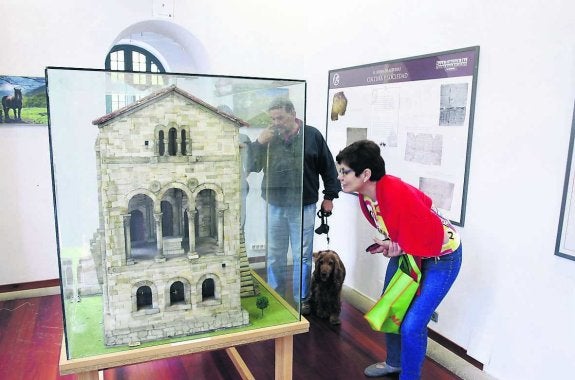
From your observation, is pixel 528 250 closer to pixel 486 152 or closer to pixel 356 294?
pixel 486 152

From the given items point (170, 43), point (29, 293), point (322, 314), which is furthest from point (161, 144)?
point (170, 43)

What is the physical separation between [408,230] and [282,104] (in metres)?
0.86

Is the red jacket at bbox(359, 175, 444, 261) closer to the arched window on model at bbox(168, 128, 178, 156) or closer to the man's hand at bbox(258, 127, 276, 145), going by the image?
the man's hand at bbox(258, 127, 276, 145)

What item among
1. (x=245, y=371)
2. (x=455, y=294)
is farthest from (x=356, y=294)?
(x=245, y=371)

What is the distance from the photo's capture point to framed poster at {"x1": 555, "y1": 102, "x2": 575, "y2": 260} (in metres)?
2.24

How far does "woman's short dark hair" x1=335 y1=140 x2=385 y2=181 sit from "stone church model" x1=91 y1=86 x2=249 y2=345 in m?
0.61

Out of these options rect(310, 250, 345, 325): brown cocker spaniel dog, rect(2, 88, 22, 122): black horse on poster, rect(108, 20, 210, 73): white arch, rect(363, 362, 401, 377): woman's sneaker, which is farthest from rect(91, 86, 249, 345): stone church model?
rect(108, 20, 210, 73): white arch

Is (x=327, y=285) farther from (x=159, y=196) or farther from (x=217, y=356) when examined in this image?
(x=159, y=196)

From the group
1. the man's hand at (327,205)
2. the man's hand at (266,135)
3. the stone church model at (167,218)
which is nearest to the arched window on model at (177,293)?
the stone church model at (167,218)

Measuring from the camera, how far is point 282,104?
201 cm

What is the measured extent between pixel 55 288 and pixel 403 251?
10.2 ft

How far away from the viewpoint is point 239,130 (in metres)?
1.91

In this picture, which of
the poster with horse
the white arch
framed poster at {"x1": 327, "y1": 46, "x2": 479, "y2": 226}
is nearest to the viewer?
framed poster at {"x1": 327, "y1": 46, "x2": 479, "y2": 226}

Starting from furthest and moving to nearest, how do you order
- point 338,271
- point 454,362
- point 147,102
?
1. point 338,271
2. point 454,362
3. point 147,102
